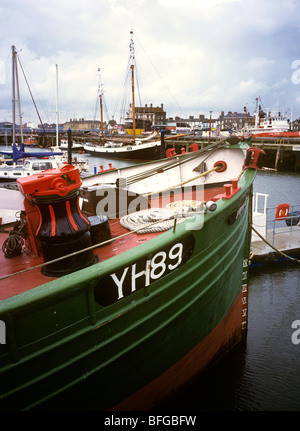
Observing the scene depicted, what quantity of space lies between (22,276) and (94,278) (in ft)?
4.39

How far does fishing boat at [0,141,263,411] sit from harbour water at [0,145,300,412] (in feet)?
2.53

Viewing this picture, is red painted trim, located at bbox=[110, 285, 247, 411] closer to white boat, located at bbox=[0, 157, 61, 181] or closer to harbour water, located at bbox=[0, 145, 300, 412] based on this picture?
harbour water, located at bbox=[0, 145, 300, 412]

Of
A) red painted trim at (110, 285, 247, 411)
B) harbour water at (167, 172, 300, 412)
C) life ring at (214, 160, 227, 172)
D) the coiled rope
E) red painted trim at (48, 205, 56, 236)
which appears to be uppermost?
life ring at (214, 160, 227, 172)

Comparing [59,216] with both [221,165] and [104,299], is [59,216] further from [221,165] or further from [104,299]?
[221,165]

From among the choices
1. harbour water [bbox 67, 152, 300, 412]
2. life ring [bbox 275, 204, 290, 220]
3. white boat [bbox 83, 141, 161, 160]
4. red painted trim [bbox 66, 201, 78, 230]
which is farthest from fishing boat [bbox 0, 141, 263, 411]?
white boat [bbox 83, 141, 161, 160]

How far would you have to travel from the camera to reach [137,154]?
4850 cm

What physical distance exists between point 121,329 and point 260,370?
15.4ft

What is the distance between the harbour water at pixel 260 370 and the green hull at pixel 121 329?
110cm

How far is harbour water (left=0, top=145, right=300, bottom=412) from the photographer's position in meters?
5.79

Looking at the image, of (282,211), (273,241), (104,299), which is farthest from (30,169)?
(104,299)

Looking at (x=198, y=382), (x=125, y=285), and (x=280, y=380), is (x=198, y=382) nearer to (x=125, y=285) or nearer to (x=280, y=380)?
(x=280, y=380)

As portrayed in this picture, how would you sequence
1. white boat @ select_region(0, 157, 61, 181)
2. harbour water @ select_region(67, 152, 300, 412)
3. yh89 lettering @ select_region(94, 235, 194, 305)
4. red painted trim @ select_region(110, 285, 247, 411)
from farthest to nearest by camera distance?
white boat @ select_region(0, 157, 61, 181) → harbour water @ select_region(67, 152, 300, 412) → red painted trim @ select_region(110, 285, 247, 411) → yh89 lettering @ select_region(94, 235, 194, 305)

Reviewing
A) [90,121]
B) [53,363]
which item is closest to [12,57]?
[53,363]

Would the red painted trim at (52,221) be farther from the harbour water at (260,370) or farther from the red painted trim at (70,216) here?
the harbour water at (260,370)
